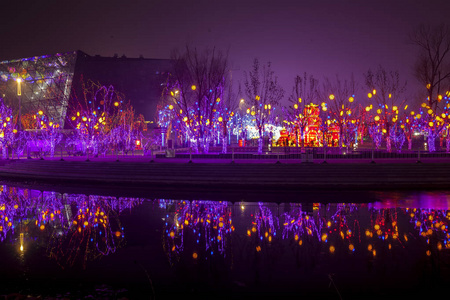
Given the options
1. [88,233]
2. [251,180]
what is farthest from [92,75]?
[88,233]

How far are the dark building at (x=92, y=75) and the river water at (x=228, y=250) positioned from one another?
60577 millimetres

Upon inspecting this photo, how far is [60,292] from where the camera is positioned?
563 cm

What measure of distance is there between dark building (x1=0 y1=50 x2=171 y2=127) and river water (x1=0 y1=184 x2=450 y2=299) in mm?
60577

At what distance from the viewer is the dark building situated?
69.8m

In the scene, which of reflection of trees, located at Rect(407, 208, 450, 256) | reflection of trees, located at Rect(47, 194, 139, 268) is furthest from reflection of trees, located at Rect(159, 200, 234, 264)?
reflection of trees, located at Rect(407, 208, 450, 256)

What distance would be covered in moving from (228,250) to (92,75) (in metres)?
71.3

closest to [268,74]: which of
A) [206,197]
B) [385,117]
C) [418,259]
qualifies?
[385,117]

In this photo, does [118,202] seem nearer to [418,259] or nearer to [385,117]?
[418,259]

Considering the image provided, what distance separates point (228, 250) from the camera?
793 cm

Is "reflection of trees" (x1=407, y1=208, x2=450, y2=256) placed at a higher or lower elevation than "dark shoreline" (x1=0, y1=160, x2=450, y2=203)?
lower

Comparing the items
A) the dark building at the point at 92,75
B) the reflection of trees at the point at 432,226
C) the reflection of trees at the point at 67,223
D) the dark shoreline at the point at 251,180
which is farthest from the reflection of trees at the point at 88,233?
the dark building at the point at 92,75

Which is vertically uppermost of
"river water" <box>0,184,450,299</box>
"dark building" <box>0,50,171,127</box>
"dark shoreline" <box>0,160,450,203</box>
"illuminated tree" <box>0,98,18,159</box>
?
"dark building" <box>0,50,171,127</box>

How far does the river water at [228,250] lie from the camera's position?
5820mm

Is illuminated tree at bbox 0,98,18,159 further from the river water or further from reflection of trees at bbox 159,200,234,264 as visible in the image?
reflection of trees at bbox 159,200,234,264
